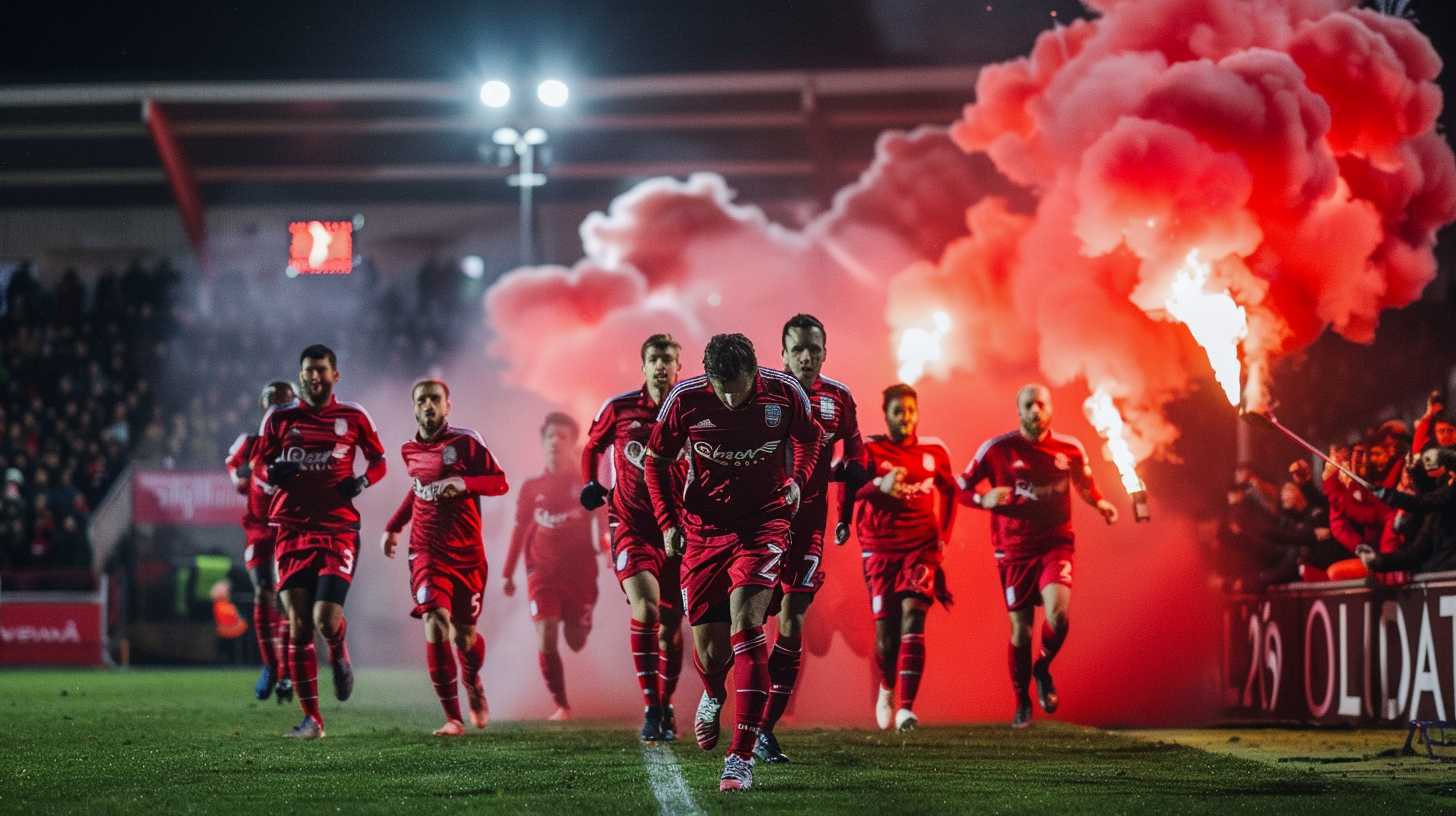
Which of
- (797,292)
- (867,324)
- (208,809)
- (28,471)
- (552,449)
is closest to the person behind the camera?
(208,809)

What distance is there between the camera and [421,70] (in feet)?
106

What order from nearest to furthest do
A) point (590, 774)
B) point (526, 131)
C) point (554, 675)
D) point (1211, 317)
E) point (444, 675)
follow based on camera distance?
point (590, 774) → point (444, 675) → point (1211, 317) → point (554, 675) → point (526, 131)

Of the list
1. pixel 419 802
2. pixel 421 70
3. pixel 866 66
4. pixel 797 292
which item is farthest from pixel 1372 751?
pixel 421 70

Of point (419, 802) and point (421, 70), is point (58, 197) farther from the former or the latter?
point (419, 802)

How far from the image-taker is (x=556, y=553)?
14.2 metres

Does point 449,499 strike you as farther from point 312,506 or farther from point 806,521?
point 806,521

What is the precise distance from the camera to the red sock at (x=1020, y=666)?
12758 millimetres

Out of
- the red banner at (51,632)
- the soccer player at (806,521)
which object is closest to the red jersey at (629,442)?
the soccer player at (806,521)

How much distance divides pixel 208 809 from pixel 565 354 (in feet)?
39.1

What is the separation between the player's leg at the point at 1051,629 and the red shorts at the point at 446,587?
3998mm

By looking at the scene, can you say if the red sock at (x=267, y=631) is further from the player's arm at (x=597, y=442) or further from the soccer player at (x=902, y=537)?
the soccer player at (x=902, y=537)

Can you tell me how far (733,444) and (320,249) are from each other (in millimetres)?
27450

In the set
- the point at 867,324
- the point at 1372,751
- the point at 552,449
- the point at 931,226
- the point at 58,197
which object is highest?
the point at 58,197

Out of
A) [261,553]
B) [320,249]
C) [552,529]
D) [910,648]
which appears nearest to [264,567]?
[261,553]
